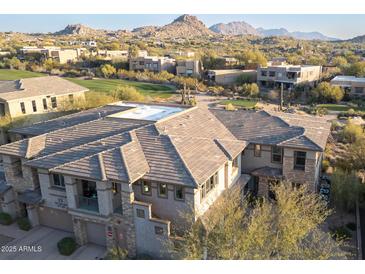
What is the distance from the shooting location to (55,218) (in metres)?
22.4

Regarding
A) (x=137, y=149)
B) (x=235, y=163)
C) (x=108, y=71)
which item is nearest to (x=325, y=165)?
(x=235, y=163)

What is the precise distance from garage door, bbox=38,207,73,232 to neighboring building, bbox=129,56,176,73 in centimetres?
8093

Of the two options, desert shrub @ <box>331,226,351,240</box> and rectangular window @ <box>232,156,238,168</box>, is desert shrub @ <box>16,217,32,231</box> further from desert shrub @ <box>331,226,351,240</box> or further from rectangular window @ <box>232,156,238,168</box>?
desert shrub @ <box>331,226,351,240</box>

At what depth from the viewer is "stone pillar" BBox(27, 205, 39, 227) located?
73.9 ft

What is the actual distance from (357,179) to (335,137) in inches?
761

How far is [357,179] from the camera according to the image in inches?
952

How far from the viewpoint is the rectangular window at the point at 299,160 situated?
23469 mm

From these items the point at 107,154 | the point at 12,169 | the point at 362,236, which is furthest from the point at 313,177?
the point at 12,169

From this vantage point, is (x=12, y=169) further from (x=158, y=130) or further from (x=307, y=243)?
(x=307, y=243)

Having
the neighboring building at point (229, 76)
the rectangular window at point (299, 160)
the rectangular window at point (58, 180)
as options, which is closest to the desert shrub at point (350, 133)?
the rectangular window at point (299, 160)

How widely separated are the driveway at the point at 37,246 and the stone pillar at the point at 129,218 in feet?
6.32

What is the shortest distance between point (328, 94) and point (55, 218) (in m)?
63.6

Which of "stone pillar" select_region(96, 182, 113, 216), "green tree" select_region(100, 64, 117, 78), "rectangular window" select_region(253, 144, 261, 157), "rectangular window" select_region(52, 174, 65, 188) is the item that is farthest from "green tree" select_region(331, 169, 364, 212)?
"green tree" select_region(100, 64, 117, 78)

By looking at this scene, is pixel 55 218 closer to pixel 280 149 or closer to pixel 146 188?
pixel 146 188
